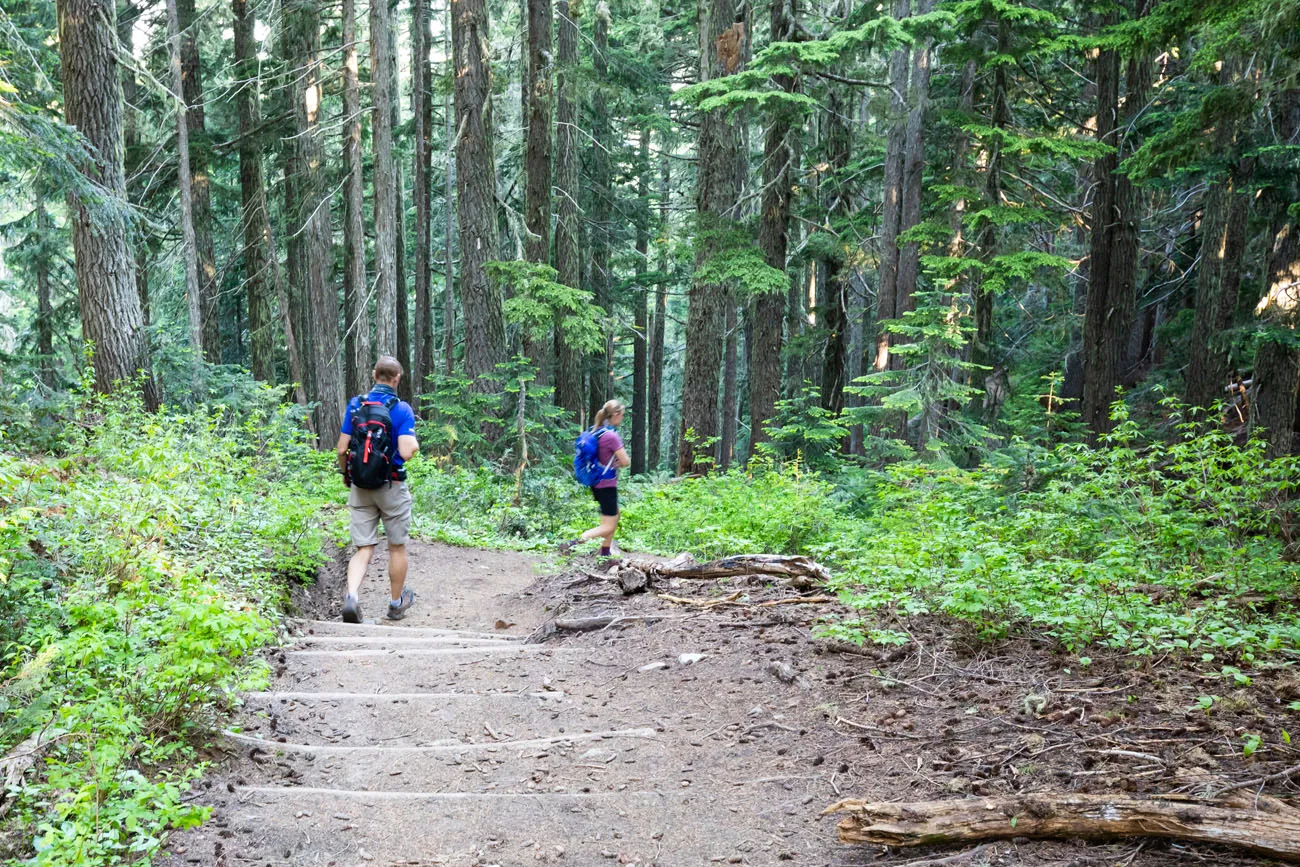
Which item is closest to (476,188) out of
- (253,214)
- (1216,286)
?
(253,214)

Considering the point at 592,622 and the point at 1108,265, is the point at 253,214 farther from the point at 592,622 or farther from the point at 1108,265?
the point at 1108,265

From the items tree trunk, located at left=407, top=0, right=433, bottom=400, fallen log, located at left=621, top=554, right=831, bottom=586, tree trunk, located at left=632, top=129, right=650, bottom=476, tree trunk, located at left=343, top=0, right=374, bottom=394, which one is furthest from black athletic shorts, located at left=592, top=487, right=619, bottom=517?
→ tree trunk, located at left=632, top=129, right=650, bottom=476

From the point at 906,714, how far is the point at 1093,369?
42.6ft

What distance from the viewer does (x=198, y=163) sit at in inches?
723

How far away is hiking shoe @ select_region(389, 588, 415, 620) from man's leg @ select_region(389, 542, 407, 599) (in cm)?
8

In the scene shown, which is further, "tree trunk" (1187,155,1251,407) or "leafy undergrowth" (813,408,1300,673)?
"tree trunk" (1187,155,1251,407)

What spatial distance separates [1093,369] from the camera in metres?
14.9

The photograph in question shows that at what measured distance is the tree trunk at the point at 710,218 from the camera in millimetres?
14469

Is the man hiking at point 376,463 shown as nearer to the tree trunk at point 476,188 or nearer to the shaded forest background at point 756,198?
the shaded forest background at point 756,198

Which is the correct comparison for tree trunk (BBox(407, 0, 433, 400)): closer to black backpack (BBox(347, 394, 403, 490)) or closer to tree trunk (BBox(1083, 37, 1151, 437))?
black backpack (BBox(347, 394, 403, 490))

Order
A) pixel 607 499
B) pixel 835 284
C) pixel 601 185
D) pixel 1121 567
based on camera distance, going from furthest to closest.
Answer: pixel 601 185, pixel 835 284, pixel 607 499, pixel 1121 567

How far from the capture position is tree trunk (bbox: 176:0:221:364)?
18203mm

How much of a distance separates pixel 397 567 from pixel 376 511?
0.56 meters

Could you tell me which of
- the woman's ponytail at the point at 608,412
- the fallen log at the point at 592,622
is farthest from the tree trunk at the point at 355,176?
the fallen log at the point at 592,622
